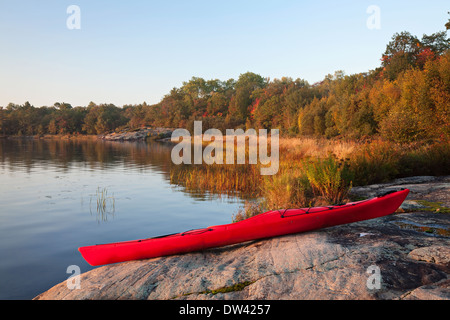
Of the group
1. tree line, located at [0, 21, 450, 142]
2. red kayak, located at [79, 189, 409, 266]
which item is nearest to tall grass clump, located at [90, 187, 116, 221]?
red kayak, located at [79, 189, 409, 266]

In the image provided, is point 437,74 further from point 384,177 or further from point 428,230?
point 428,230

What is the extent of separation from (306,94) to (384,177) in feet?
145

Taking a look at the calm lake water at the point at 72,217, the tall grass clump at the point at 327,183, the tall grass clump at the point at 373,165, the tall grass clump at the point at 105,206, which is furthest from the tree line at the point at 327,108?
the tall grass clump at the point at 105,206

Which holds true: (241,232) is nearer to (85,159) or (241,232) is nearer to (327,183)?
(327,183)

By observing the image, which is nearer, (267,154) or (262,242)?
(262,242)

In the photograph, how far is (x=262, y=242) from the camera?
4.68 metres

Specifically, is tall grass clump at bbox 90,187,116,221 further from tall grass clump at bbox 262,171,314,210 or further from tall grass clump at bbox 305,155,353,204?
tall grass clump at bbox 305,155,353,204

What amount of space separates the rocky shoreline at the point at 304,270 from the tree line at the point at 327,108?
1156 centimetres

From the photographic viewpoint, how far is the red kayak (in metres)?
4.51

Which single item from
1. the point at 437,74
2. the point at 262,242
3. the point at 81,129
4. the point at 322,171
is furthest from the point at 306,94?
the point at 81,129

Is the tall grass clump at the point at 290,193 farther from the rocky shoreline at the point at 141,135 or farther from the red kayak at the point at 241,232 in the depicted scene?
the rocky shoreline at the point at 141,135

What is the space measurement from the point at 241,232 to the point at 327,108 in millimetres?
35753

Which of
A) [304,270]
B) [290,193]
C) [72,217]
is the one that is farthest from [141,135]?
[304,270]

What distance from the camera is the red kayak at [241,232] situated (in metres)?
4.51
